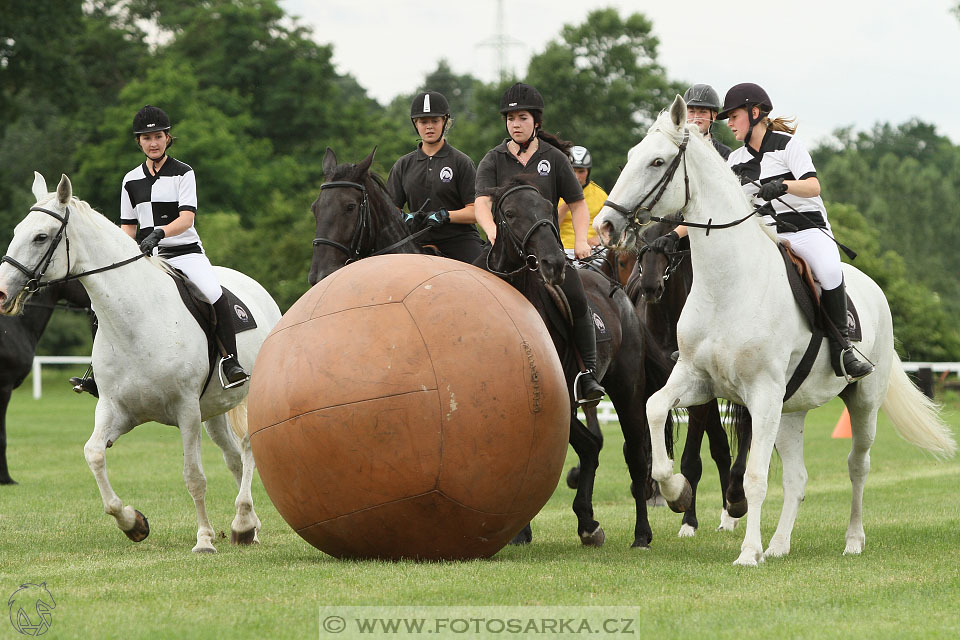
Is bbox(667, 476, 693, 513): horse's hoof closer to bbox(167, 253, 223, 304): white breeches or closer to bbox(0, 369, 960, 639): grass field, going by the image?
bbox(0, 369, 960, 639): grass field

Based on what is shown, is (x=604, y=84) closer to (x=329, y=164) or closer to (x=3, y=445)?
(x=3, y=445)

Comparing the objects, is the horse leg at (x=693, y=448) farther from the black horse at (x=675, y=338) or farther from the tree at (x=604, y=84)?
the tree at (x=604, y=84)

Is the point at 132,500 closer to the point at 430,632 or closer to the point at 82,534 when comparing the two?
the point at 82,534

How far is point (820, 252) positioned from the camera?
30.4 feet

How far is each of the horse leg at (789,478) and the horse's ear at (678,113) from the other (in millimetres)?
2819

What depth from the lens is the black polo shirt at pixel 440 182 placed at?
35.5ft

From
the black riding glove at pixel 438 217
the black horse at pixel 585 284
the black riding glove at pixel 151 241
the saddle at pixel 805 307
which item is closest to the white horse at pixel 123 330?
the black riding glove at pixel 151 241

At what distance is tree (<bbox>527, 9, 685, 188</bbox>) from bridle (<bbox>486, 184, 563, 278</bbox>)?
4231 cm

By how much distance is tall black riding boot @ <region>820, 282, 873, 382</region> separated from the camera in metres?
9.09

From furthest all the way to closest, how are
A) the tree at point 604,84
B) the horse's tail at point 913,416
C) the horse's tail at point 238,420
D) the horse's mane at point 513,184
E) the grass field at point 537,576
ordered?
the tree at point 604,84
the horse's tail at point 238,420
the horse's tail at point 913,416
the horse's mane at point 513,184
the grass field at point 537,576

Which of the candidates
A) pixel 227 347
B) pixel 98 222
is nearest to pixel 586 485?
pixel 227 347

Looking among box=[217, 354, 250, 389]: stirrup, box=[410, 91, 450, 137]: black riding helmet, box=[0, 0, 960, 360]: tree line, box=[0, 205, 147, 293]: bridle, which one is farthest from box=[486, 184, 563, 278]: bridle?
box=[0, 0, 960, 360]: tree line

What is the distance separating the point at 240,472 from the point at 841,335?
19.0 ft

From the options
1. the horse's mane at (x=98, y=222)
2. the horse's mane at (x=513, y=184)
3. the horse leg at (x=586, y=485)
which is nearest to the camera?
the horse's mane at (x=513, y=184)
